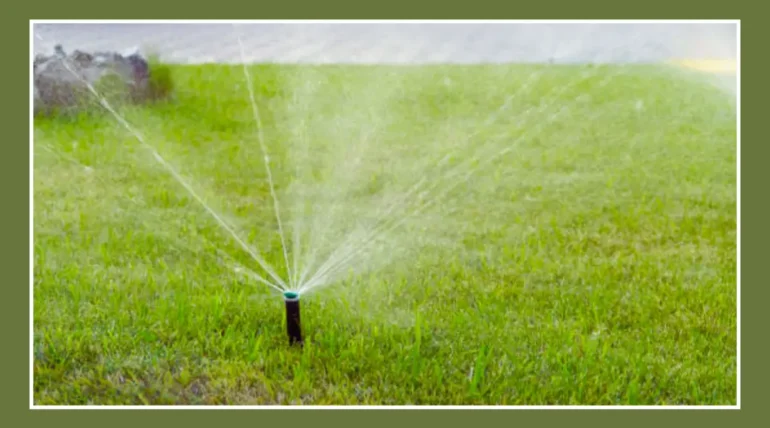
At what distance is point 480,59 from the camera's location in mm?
4285

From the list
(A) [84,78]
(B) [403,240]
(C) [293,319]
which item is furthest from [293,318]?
(A) [84,78]

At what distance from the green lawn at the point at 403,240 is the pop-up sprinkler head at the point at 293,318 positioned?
0.05m

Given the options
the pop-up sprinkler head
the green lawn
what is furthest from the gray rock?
the pop-up sprinkler head

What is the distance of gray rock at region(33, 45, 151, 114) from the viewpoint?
4035mm

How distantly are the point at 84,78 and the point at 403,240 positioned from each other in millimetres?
1902

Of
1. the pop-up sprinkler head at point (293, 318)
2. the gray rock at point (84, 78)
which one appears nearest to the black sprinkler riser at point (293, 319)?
the pop-up sprinkler head at point (293, 318)

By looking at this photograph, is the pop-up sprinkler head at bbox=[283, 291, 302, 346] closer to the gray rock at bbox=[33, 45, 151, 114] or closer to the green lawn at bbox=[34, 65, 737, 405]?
the green lawn at bbox=[34, 65, 737, 405]

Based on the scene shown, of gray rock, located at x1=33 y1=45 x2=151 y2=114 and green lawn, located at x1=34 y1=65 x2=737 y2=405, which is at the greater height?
gray rock, located at x1=33 y1=45 x2=151 y2=114

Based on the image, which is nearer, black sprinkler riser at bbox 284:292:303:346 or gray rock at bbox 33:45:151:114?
black sprinkler riser at bbox 284:292:303:346

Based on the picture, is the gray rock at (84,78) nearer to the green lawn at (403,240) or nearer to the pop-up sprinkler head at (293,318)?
the green lawn at (403,240)

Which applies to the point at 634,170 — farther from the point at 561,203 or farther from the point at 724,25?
the point at 724,25

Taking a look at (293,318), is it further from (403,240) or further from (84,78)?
(84,78)

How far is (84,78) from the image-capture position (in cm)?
435

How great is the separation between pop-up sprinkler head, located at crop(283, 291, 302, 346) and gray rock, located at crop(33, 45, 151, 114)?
5.45 ft
